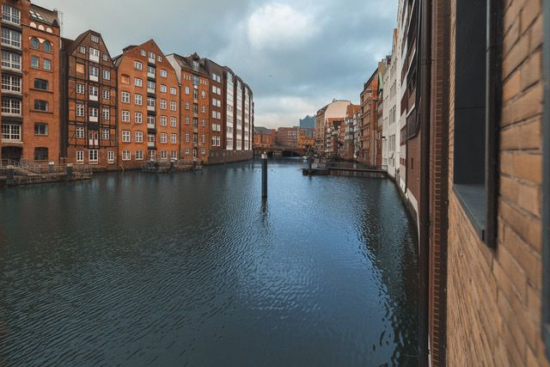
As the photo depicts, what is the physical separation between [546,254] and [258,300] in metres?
9.60

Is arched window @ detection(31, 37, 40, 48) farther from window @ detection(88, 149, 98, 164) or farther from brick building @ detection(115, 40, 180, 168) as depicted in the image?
window @ detection(88, 149, 98, 164)

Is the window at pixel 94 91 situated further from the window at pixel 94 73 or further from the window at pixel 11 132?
the window at pixel 11 132

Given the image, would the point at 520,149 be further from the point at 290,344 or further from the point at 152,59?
the point at 152,59

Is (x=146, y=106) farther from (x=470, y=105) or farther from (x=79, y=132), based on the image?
(x=470, y=105)

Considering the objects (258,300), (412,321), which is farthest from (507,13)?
(258,300)

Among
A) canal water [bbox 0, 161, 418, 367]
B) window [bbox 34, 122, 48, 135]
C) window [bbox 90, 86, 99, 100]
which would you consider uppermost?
window [bbox 90, 86, 99, 100]

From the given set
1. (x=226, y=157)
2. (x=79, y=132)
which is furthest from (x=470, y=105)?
(x=226, y=157)

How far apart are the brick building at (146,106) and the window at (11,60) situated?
15785mm

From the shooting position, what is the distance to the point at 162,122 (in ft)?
215

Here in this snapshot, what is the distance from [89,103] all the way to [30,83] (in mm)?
8856

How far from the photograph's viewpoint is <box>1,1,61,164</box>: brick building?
39.5 metres

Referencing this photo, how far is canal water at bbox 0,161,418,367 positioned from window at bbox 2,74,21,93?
26.2 metres

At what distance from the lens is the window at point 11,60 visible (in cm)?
3903

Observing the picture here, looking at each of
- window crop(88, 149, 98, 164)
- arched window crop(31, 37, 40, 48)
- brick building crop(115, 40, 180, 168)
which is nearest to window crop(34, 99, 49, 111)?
arched window crop(31, 37, 40, 48)
